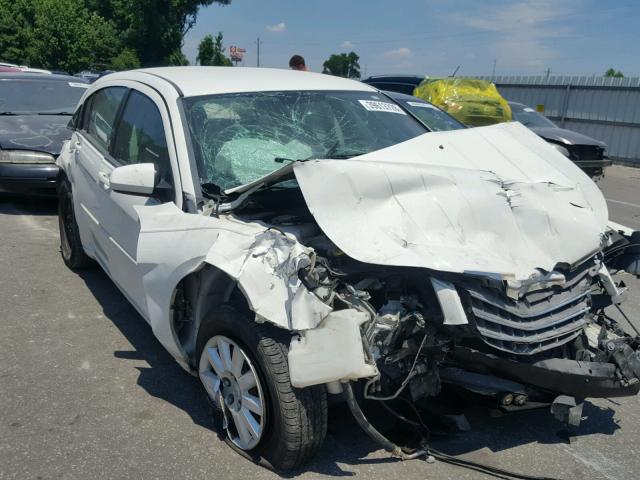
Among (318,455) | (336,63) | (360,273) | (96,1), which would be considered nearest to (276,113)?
(360,273)

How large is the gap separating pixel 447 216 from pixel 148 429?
184 cm

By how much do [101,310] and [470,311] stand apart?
3181 mm

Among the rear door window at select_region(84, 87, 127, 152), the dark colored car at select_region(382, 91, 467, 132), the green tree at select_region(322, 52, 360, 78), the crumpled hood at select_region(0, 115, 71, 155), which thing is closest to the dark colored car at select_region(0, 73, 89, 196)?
the crumpled hood at select_region(0, 115, 71, 155)

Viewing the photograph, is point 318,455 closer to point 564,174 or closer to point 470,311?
point 470,311

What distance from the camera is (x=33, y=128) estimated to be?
7922 mm

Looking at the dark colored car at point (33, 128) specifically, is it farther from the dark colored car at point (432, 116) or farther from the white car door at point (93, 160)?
the dark colored car at point (432, 116)

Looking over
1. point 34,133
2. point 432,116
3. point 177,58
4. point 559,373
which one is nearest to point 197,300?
point 559,373

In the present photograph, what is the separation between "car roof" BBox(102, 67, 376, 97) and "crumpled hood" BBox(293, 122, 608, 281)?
3.49 ft

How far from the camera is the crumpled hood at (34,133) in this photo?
7574mm

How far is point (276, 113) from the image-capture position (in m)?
3.78

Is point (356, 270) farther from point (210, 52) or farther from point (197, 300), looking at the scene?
point (210, 52)

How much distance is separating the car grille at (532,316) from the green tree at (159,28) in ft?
144

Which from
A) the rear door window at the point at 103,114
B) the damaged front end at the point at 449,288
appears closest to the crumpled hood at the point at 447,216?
the damaged front end at the point at 449,288

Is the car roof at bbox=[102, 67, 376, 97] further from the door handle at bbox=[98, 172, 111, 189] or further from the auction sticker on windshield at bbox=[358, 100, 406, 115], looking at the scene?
the door handle at bbox=[98, 172, 111, 189]
